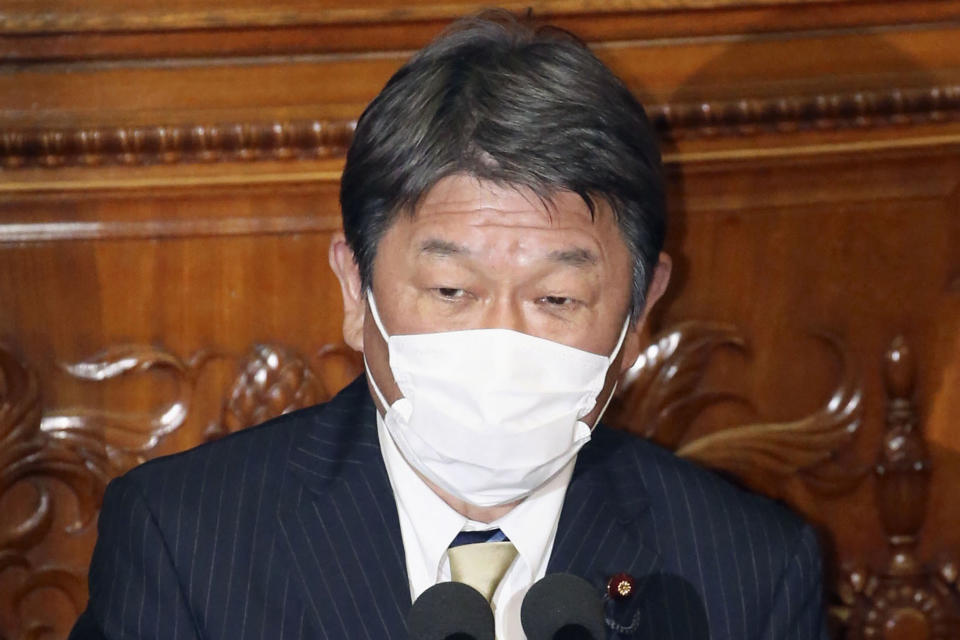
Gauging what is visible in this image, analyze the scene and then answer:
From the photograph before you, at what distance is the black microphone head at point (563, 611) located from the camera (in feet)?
3.94

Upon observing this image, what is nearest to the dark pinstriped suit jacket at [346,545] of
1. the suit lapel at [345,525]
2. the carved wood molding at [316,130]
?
the suit lapel at [345,525]

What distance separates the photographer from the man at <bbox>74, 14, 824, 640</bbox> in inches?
64.1

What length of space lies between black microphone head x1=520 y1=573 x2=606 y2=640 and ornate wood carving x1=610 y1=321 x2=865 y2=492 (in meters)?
1.03

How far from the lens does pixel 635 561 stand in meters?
1.82

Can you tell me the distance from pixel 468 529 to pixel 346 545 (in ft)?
0.56

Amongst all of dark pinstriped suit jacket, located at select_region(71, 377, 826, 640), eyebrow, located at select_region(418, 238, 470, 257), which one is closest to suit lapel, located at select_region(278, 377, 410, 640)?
dark pinstriped suit jacket, located at select_region(71, 377, 826, 640)

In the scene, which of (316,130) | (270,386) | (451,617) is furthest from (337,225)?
(451,617)

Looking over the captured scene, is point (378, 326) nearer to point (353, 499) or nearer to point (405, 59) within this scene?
point (353, 499)

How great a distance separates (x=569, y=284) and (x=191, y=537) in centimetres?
63

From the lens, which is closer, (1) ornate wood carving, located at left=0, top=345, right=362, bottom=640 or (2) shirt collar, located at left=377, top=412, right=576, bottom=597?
(2) shirt collar, located at left=377, top=412, right=576, bottom=597

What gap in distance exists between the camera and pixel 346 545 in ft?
5.78

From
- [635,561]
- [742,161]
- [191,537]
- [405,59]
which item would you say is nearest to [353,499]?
[191,537]

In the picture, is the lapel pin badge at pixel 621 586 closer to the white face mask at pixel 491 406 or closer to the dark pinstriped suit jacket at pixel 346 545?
the dark pinstriped suit jacket at pixel 346 545

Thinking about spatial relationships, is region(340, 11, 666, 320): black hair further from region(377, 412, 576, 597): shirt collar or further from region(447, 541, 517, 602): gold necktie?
region(447, 541, 517, 602): gold necktie
